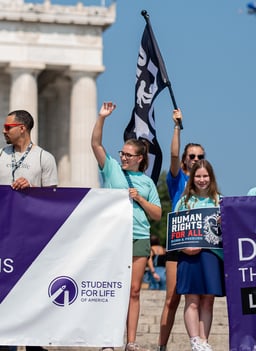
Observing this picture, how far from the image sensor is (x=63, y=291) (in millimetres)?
14695

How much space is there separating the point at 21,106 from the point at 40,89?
7.93m

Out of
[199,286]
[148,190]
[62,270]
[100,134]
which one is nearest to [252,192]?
[148,190]

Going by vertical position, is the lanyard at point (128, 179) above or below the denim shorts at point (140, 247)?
above

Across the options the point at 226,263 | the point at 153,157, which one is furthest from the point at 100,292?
the point at 153,157

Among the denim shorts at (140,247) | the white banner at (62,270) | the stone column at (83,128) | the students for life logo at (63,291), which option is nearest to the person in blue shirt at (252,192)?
the denim shorts at (140,247)

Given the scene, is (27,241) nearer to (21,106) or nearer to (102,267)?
(102,267)

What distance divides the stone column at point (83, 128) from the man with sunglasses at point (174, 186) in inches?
1951

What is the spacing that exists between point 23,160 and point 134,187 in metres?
1.32

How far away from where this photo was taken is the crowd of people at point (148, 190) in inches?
590

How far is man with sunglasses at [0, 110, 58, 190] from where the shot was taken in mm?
15336

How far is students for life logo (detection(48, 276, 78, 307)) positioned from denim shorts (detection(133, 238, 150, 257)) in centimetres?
118

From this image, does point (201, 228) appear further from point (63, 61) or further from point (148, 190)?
point (63, 61)

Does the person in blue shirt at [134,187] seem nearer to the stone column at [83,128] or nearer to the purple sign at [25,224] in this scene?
the purple sign at [25,224]

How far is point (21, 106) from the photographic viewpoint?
6706cm
